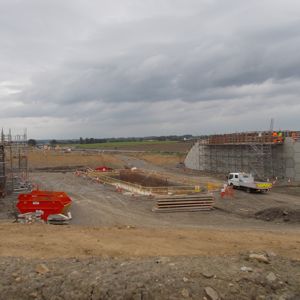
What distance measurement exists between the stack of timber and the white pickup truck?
26.8 feet

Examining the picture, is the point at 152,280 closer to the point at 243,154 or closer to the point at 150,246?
the point at 150,246

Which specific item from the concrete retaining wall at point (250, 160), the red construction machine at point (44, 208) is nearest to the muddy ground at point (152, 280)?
the red construction machine at point (44, 208)

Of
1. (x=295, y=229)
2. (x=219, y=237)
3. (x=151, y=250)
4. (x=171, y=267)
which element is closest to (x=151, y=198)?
(x=295, y=229)

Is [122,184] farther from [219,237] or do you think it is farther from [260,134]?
[219,237]

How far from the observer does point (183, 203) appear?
26.1 meters

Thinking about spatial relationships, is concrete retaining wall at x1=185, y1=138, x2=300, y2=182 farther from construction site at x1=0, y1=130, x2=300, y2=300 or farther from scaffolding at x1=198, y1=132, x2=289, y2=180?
construction site at x1=0, y1=130, x2=300, y2=300

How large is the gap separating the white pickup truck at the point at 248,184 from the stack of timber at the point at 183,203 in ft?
26.8

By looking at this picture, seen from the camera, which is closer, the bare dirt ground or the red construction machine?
the bare dirt ground

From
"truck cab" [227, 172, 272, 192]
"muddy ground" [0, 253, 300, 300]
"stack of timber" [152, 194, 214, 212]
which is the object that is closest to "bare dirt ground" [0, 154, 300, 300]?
"muddy ground" [0, 253, 300, 300]

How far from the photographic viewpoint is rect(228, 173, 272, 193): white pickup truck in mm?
33188

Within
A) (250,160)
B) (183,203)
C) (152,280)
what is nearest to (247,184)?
(183,203)

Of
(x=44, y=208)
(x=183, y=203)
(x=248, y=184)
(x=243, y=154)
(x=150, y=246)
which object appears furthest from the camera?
(x=243, y=154)

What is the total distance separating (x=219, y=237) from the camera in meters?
14.2

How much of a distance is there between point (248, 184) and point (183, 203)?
9.80 meters
